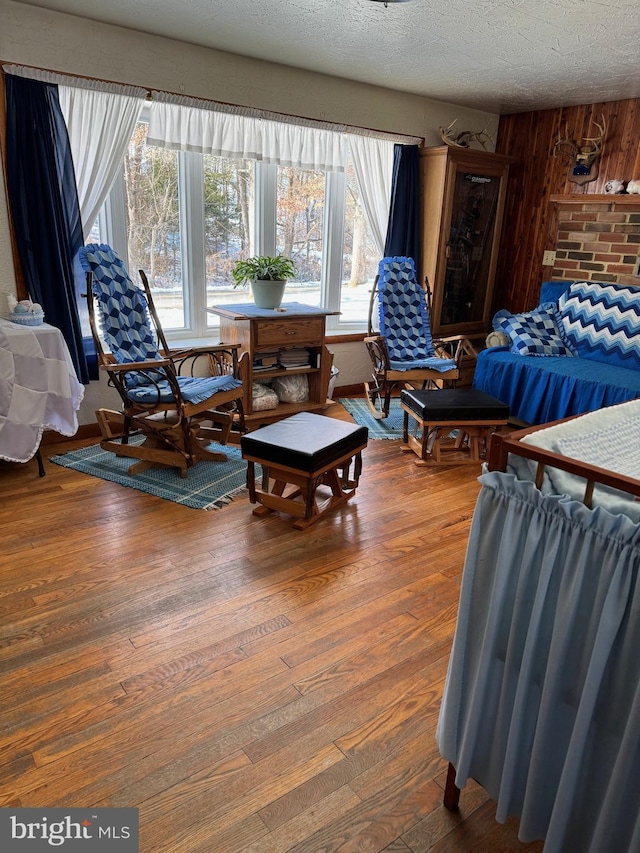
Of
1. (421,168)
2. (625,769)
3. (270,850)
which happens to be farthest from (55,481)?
(421,168)

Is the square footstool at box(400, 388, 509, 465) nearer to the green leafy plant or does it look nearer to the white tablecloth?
the green leafy plant

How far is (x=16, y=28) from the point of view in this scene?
3088 mm

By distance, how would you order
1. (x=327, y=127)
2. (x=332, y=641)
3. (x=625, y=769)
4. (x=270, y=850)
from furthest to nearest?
(x=327, y=127), (x=332, y=641), (x=270, y=850), (x=625, y=769)

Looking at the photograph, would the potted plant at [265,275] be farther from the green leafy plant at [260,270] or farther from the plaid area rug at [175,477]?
the plaid area rug at [175,477]

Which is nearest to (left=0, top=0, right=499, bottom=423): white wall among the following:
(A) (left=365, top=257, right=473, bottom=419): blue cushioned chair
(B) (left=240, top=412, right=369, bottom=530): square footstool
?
(A) (left=365, top=257, right=473, bottom=419): blue cushioned chair

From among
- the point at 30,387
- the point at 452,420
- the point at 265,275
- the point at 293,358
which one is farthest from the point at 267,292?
the point at 30,387

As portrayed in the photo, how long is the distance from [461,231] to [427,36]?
6.63 feet

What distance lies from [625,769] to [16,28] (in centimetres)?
397

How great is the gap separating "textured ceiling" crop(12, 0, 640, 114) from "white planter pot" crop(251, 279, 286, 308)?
1379 millimetres

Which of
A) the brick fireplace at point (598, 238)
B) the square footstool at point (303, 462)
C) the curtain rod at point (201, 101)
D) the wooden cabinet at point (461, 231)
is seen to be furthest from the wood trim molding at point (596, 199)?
the square footstool at point (303, 462)

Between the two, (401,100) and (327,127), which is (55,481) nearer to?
(327,127)

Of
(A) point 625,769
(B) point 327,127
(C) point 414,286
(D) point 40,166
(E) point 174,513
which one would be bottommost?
(E) point 174,513

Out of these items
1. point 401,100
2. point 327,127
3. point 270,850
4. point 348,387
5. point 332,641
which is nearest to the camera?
point 270,850

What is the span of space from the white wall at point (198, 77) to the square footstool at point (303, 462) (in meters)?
1.53
